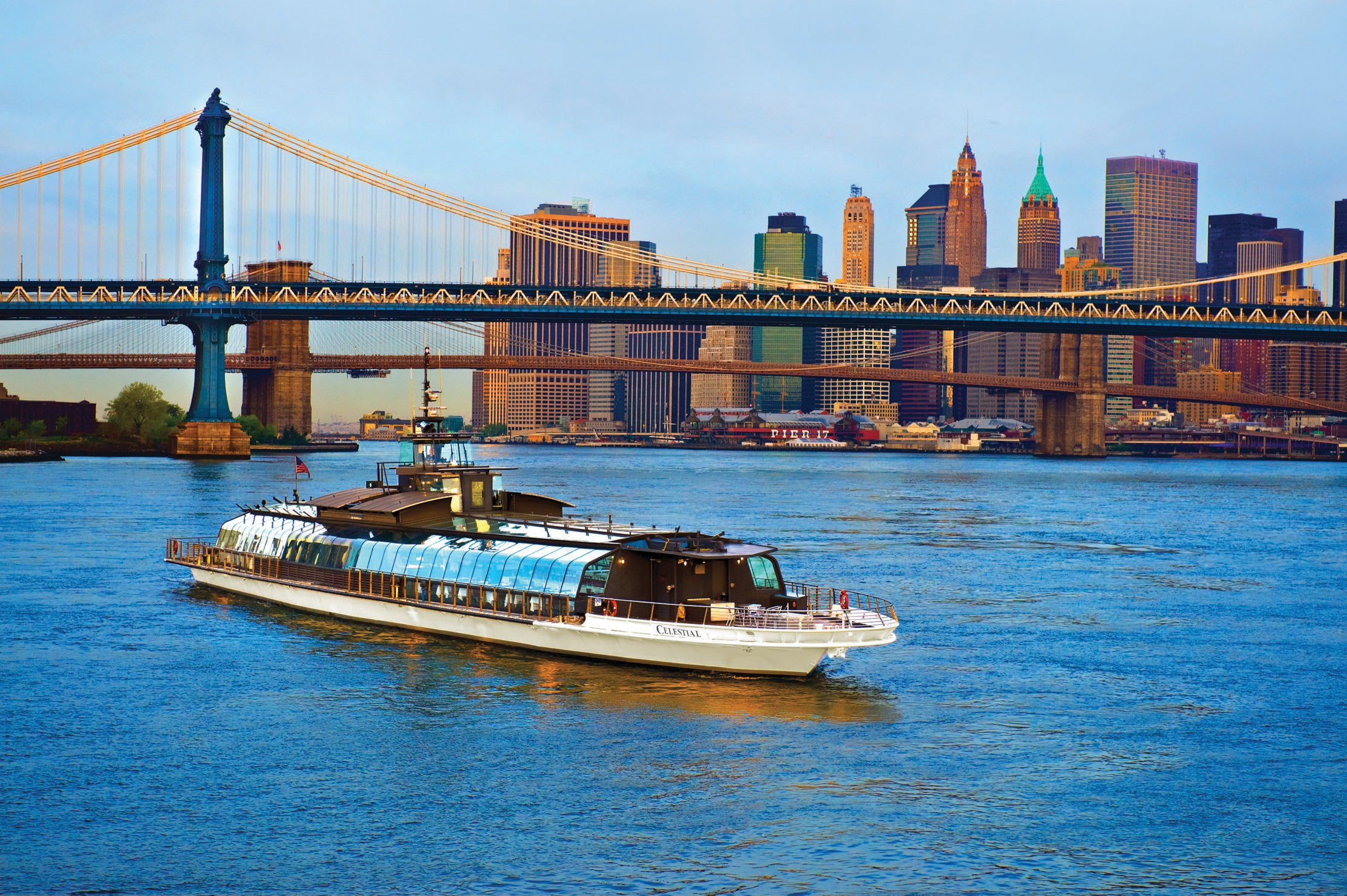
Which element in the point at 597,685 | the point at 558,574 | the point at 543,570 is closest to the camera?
the point at 597,685

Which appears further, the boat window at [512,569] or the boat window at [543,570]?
the boat window at [512,569]

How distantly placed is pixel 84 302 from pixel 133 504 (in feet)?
171

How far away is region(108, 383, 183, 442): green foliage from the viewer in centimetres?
13438

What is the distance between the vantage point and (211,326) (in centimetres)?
11688

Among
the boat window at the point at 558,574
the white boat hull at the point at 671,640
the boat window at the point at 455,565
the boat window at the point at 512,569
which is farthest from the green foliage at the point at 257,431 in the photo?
the boat window at the point at 558,574

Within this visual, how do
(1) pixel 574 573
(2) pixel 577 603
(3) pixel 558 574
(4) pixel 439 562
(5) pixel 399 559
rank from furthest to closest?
(5) pixel 399 559
(4) pixel 439 562
(3) pixel 558 574
(1) pixel 574 573
(2) pixel 577 603

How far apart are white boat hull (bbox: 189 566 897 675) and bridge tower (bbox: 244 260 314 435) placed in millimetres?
146714

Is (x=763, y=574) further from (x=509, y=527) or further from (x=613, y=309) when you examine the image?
(x=613, y=309)

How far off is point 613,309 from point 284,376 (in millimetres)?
76893

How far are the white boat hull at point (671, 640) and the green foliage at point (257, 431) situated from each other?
123 meters

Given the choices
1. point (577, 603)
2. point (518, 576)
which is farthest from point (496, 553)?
point (577, 603)

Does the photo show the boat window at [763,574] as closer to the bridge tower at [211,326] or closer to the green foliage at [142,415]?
the bridge tower at [211,326]

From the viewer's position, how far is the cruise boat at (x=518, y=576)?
28.1 metres

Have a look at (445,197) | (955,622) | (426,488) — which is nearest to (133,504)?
(426,488)
